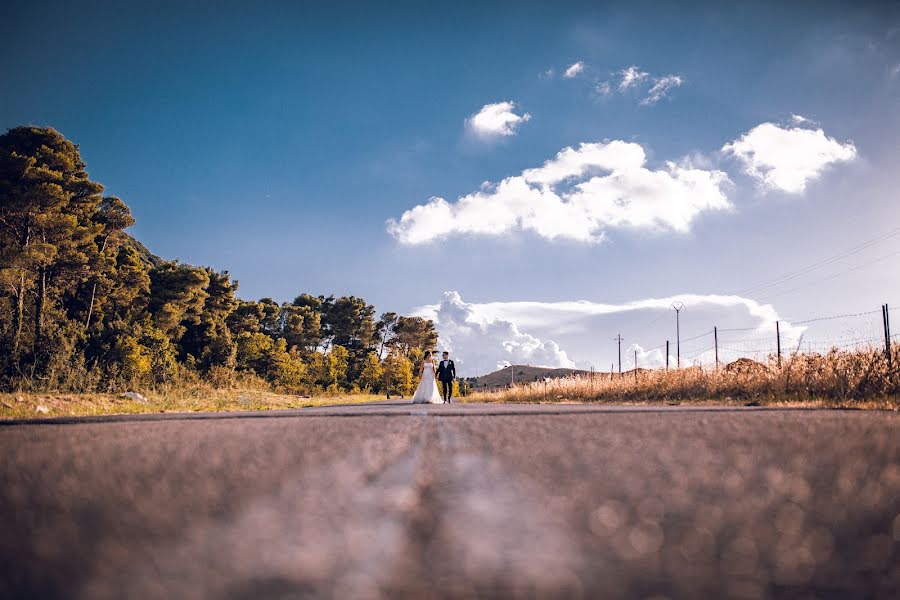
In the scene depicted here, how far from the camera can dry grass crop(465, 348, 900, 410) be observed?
1317 cm

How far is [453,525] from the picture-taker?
141 cm

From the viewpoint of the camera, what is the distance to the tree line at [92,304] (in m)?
20.7

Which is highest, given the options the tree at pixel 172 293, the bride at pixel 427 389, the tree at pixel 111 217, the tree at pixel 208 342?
the tree at pixel 111 217

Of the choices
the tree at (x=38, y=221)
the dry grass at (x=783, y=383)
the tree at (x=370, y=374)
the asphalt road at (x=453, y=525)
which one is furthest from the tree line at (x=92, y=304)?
the dry grass at (x=783, y=383)

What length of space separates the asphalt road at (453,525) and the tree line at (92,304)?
15.0 metres

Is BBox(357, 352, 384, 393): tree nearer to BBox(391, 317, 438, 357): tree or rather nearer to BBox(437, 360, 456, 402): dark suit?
BBox(391, 317, 438, 357): tree

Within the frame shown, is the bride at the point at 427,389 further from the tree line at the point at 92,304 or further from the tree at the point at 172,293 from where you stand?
the tree at the point at 172,293

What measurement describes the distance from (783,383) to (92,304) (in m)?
32.0

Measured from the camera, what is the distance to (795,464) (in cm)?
250

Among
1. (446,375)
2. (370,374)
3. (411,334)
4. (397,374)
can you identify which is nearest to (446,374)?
(446,375)

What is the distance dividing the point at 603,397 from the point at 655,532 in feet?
85.7

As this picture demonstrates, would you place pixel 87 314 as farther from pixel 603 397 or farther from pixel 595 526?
pixel 595 526

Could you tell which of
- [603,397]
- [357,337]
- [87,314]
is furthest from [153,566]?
[357,337]

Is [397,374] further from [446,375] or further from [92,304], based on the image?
[446,375]
